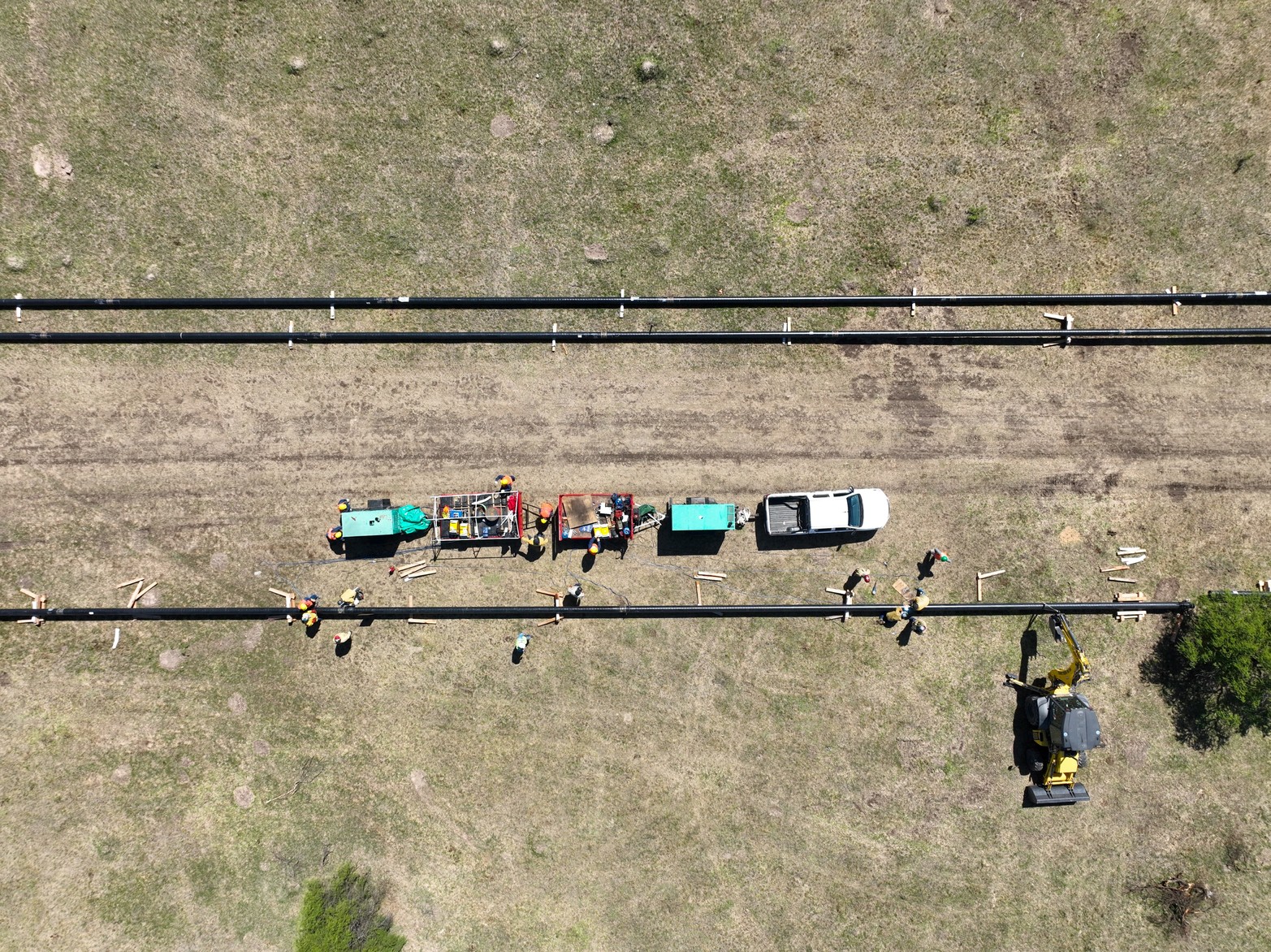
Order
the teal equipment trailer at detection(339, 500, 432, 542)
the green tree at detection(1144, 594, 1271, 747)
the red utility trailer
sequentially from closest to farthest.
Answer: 1. the green tree at detection(1144, 594, 1271, 747)
2. the teal equipment trailer at detection(339, 500, 432, 542)
3. the red utility trailer

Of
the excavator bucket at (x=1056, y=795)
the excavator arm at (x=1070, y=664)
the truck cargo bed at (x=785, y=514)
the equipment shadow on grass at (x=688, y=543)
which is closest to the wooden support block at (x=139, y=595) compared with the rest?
the equipment shadow on grass at (x=688, y=543)

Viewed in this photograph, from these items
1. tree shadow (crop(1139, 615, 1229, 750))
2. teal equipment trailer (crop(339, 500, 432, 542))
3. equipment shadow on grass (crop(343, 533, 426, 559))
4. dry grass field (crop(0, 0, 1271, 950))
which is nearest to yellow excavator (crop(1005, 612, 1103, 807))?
dry grass field (crop(0, 0, 1271, 950))

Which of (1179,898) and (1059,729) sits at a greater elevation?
(1059,729)

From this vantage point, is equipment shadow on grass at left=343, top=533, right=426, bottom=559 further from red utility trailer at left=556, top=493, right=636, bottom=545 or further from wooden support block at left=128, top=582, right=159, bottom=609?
wooden support block at left=128, top=582, right=159, bottom=609

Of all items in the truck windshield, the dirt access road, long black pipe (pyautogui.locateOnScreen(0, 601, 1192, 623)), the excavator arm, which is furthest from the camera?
the dirt access road

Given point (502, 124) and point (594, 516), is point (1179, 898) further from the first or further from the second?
point (502, 124)

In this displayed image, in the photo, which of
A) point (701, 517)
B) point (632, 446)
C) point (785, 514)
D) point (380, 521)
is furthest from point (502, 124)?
point (785, 514)
